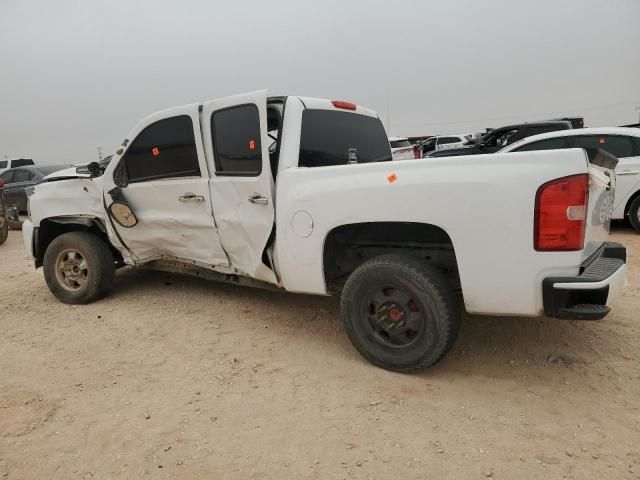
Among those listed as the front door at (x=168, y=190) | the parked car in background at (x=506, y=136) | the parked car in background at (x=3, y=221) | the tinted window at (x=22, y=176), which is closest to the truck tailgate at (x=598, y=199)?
the front door at (x=168, y=190)

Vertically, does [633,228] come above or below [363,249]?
below

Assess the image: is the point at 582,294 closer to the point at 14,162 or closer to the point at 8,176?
the point at 8,176

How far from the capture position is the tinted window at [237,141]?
11.8 ft

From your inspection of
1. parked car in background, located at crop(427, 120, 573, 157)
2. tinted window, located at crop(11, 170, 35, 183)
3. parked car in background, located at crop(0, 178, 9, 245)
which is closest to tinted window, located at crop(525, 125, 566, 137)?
parked car in background, located at crop(427, 120, 573, 157)

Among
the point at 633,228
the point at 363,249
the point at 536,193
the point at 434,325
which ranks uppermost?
the point at 536,193

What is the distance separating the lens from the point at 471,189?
8.49ft

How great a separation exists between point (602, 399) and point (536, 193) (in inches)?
51.5

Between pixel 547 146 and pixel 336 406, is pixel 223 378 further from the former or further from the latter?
pixel 547 146

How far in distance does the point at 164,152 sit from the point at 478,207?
9.34ft

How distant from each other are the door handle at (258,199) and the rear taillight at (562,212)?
6.15ft

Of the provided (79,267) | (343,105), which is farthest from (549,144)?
(79,267)

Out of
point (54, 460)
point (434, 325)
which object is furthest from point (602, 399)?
point (54, 460)

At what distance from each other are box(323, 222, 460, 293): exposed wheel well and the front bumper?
0.65m

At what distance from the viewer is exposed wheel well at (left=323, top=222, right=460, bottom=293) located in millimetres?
3047
